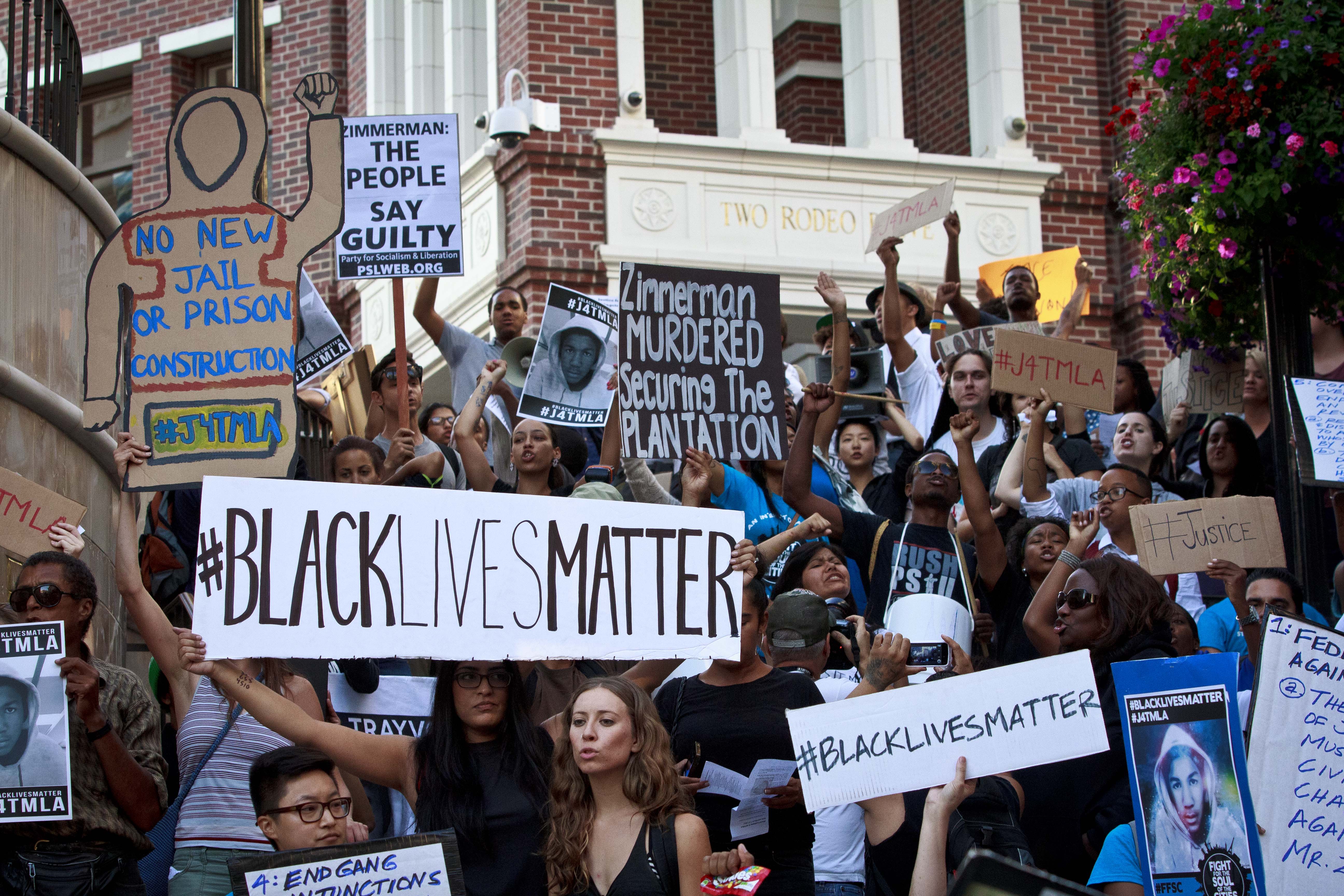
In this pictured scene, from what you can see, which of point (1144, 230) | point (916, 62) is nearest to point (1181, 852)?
point (1144, 230)

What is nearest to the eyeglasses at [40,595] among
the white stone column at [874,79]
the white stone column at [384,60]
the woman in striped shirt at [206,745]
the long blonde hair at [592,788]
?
the woman in striped shirt at [206,745]

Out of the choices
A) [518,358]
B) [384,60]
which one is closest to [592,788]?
[518,358]

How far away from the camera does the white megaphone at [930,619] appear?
6.01 m

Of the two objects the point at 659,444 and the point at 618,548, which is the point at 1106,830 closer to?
the point at 618,548

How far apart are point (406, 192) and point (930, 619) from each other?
3521 mm

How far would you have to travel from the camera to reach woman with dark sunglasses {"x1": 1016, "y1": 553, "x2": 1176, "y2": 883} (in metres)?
5.07

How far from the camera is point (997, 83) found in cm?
1487

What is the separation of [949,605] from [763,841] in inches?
56.8

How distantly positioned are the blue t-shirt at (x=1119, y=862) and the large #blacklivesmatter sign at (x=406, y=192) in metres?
4.42

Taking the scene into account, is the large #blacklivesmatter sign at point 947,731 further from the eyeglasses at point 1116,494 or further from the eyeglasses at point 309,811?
the eyeglasses at point 1116,494

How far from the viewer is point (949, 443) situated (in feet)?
28.7

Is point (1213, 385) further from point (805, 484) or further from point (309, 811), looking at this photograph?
point (309, 811)

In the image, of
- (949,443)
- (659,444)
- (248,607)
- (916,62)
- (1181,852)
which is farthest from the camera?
(916,62)

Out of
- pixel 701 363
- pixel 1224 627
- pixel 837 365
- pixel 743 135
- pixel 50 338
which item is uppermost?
pixel 743 135
